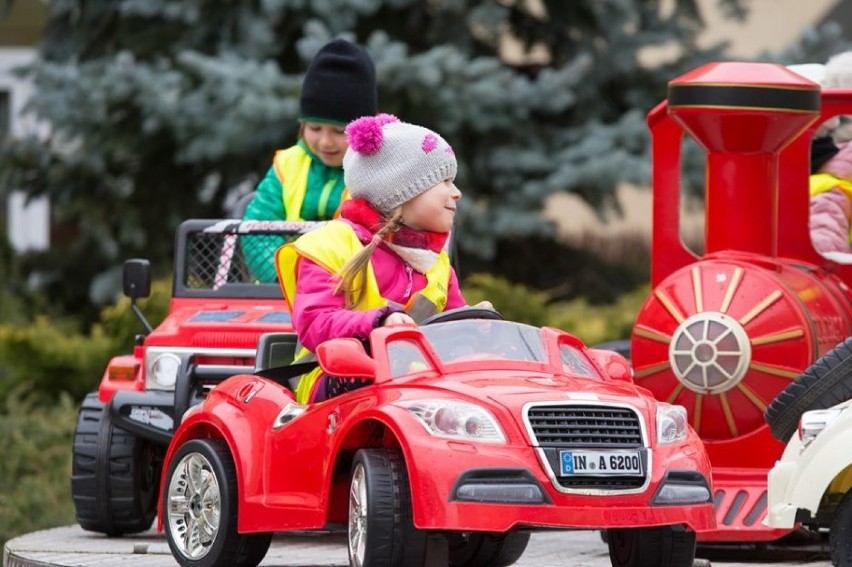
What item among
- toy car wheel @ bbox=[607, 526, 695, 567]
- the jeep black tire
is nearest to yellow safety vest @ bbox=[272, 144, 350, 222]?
the jeep black tire

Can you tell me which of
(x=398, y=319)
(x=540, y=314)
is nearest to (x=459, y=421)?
(x=398, y=319)

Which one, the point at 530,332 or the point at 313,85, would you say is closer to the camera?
the point at 530,332

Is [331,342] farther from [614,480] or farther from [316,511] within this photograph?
[614,480]

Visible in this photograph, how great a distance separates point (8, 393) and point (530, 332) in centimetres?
799

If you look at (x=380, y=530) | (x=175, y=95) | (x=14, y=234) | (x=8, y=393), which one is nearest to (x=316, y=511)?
(x=380, y=530)

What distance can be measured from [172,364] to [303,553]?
120 centimetres

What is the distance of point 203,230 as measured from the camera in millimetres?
8836

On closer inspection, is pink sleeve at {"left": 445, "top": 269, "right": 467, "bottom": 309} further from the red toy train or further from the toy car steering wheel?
the red toy train

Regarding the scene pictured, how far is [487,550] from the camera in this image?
6488mm

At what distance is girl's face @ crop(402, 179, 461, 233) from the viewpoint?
626 centimetres

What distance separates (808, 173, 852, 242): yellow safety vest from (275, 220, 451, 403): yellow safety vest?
290cm

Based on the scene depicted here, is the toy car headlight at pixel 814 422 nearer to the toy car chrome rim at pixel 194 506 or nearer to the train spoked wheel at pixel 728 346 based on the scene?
the train spoked wheel at pixel 728 346

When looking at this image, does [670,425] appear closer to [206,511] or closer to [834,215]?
[206,511]

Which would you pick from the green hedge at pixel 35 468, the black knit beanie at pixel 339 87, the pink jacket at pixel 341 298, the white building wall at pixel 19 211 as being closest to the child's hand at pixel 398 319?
the pink jacket at pixel 341 298
